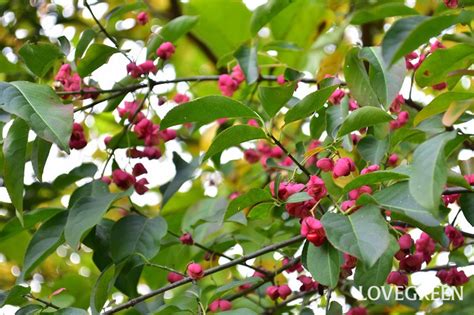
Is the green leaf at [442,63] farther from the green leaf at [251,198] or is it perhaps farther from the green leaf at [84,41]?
the green leaf at [84,41]

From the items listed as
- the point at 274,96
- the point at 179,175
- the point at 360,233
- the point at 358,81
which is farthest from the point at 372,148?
the point at 179,175

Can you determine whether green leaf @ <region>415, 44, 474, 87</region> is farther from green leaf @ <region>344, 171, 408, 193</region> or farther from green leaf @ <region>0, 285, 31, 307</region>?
green leaf @ <region>0, 285, 31, 307</region>

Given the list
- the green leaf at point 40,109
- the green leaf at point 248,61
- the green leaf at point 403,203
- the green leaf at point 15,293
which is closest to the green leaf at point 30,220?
the green leaf at point 15,293

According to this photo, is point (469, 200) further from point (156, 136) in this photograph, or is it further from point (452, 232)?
point (156, 136)

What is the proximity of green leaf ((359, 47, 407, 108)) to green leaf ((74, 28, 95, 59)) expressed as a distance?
48cm

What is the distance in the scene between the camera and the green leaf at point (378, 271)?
3.40 feet

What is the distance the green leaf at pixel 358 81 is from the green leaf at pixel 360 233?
30 centimetres

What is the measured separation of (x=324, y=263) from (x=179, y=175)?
59 centimetres

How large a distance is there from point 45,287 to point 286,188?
37.2 inches

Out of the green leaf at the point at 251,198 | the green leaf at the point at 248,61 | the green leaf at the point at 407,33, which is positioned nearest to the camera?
the green leaf at the point at 407,33

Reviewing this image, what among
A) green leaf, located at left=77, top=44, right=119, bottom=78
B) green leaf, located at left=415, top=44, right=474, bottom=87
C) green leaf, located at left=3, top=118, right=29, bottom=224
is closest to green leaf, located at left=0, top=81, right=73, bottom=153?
green leaf, located at left=3, top=118, right=29, bottom=224

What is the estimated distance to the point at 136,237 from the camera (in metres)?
1.31

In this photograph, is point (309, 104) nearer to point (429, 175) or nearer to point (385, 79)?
point (385, 79)

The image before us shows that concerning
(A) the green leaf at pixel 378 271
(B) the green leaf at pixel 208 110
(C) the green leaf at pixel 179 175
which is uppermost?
(B) the green leaf at pixel 208 110
